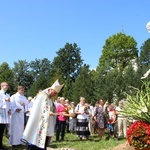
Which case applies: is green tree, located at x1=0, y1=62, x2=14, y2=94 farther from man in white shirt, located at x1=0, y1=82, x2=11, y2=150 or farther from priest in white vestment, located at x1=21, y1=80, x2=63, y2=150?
priest in white vestment, located at x1=21, y1=80, x2=63, y2=150

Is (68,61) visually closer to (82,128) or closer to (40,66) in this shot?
(40,66)

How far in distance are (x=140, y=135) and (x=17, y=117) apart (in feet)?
19.1

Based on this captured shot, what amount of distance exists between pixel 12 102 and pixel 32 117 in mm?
3313

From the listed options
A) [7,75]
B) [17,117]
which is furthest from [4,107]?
[7,75]

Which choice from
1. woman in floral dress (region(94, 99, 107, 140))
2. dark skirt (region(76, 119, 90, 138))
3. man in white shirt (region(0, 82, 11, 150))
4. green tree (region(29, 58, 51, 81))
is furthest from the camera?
green tree (region(29, 58, 51, 81))

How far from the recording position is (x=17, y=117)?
1117cm

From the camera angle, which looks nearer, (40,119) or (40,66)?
(40,119)

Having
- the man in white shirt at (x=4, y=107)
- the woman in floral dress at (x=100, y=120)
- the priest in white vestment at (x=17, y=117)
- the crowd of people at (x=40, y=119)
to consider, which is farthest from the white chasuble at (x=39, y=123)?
the woman in floral dress at (x=100, y=120)

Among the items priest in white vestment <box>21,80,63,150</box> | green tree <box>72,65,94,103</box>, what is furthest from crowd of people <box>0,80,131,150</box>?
green tree <box>72,65,94,103</box>

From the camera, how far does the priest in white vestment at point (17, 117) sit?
1094cm

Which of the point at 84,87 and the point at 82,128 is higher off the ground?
the point at 84,87

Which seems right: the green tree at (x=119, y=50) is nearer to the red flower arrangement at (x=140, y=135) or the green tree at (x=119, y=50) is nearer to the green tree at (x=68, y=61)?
the green tree at (x=68, y=61)

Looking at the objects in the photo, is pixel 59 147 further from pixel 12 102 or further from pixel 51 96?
pixel 51 96

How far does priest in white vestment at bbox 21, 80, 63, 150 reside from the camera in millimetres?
7680
